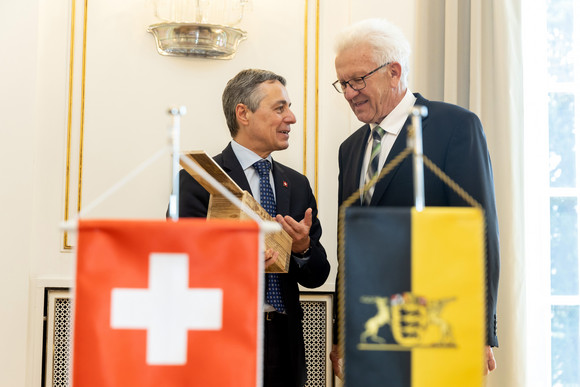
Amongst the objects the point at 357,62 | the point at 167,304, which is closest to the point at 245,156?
the point at 357,62

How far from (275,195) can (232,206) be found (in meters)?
0.56

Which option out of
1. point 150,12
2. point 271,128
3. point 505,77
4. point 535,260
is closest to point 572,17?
point 505,77

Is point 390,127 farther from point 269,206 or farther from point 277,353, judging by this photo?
point 277,353

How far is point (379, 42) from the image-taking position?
2721 mm

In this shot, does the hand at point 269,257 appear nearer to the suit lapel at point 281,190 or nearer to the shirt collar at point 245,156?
the suit lapel at point 281,190

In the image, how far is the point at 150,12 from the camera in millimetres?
3490

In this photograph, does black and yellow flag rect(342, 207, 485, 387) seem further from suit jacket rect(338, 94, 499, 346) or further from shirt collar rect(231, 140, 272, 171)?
shirt collar rect(231, 140, 272, 171)

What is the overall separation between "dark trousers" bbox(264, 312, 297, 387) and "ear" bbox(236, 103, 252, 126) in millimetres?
780

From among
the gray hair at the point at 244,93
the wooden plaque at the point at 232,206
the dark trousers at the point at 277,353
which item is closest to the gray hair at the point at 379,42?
the gray hair at the point at 244,93

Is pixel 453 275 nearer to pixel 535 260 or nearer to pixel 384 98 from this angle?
pixel 384 98

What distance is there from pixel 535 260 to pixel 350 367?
204cm

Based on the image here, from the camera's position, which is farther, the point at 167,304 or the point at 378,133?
the point at 378,133

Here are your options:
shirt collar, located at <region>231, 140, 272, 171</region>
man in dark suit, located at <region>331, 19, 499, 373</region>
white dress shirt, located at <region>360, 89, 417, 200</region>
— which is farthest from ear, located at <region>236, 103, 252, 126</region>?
white dress shirt, located at <region>360, 89, 417, 200</region>

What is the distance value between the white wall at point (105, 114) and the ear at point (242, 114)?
490mm
